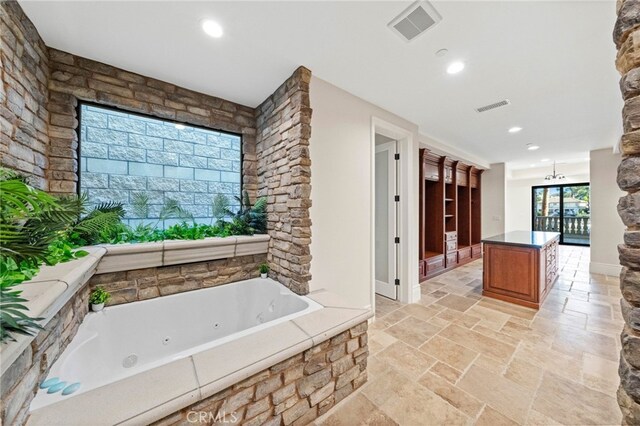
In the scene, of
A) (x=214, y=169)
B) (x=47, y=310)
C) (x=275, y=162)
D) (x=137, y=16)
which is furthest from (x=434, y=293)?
(x=137, y=16)

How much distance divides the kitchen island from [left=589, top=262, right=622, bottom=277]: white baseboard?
81.0 inches

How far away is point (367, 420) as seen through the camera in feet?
4.79

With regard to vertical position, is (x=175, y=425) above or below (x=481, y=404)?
above

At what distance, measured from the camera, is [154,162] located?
2.40 meters

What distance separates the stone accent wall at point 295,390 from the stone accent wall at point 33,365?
48 centimetres

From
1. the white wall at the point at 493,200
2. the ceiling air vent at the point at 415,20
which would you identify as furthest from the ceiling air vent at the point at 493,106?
the white wall at the point at 493,200

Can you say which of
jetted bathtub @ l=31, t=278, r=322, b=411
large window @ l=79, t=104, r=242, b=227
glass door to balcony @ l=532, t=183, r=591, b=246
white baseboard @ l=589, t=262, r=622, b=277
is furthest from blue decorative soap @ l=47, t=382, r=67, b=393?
glass door to balcony @ l=532, t=183, r=591, b=246

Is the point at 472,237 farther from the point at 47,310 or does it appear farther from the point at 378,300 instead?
the point at 47,310

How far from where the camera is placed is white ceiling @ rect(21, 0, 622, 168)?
57.7 inches

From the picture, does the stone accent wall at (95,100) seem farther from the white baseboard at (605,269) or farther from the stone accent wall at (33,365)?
the white baseboard at (605,269)

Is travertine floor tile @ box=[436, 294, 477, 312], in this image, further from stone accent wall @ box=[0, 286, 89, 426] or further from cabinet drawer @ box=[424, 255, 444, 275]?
stone accent wall @ box=[0, 286, 89, 426]

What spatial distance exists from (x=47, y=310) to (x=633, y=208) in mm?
2213

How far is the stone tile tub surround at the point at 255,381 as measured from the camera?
38.4 inches

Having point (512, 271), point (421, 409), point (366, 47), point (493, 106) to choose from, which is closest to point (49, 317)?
point (421, 409)
